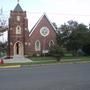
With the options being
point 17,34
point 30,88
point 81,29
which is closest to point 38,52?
point 17,34

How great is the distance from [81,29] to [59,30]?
297 inches

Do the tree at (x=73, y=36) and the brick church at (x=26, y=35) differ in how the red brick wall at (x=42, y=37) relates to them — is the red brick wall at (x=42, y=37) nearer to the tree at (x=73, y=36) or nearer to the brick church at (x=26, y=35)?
the brick church at (x=26, y=35)

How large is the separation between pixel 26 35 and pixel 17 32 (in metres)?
2.26

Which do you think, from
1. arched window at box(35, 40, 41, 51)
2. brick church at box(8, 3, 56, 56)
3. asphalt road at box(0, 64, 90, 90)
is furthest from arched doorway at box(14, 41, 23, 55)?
asphalt road at box(0, 64, 90, 90)

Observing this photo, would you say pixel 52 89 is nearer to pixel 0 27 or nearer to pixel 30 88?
pixel 30 88

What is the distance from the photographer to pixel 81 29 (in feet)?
239

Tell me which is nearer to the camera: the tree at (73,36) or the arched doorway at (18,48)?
the tree at (73,36)

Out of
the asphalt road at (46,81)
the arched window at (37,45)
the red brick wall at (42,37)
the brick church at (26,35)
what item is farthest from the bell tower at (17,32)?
the asphalt road at (46,81)

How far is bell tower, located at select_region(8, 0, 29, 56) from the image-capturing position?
241 ft

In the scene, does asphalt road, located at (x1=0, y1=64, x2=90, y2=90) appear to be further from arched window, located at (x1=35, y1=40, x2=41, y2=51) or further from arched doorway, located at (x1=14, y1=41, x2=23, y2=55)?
arched window, located at (x1=35, y1=40, x2=41, y2=51)

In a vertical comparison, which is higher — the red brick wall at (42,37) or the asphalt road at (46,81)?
the red brick wall at (42,37)

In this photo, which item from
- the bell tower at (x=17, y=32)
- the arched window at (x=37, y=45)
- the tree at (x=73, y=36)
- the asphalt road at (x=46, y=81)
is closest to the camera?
the asphalt road at (x=46, y=81)

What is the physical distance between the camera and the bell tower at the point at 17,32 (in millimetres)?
73406

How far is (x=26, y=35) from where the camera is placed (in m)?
74.1
